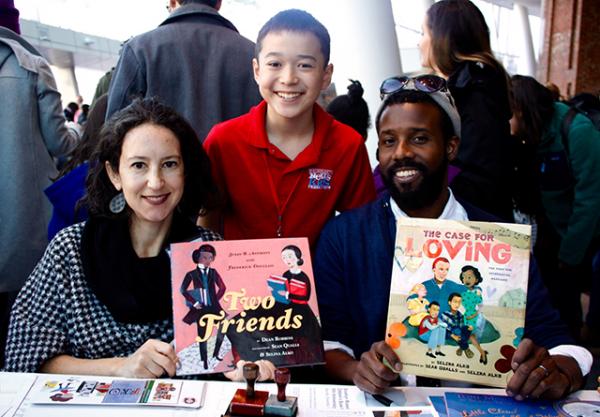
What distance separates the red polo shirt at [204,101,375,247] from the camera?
2.26m

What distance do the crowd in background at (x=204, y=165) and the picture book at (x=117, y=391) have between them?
0.08m

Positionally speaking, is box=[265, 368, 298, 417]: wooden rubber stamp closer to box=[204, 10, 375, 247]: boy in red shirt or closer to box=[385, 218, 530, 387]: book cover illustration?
box=[385, 218, 530, 387]: book cover illustration

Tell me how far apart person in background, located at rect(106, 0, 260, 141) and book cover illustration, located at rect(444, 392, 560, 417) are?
181 cm

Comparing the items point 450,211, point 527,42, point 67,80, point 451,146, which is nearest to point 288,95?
point 451,146

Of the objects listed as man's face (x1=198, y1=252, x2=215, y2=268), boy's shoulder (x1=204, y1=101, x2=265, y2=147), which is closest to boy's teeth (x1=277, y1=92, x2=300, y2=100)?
boy's shoulder (x1=204, y1=101, x2=265, y2=147)

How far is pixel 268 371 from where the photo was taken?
151 cm

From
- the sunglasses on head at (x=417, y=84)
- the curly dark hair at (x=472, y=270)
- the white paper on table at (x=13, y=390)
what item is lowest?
the white paper on table at (x=13, y=390)

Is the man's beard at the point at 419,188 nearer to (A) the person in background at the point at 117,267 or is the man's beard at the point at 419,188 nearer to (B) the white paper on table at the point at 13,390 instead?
(A) the person in background at the point at 117,267

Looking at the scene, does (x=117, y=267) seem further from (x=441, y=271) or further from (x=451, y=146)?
(x=451, y=146)

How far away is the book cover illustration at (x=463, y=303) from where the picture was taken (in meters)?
1.40

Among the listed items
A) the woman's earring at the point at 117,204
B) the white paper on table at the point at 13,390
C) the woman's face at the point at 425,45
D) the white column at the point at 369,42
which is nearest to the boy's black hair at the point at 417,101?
the woman's face at the point at 425,45

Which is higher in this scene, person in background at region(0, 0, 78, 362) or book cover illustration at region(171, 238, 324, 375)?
person in background at region(0, 0, 78, 362)

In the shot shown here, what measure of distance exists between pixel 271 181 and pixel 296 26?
62cm

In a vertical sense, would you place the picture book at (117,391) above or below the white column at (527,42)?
below
